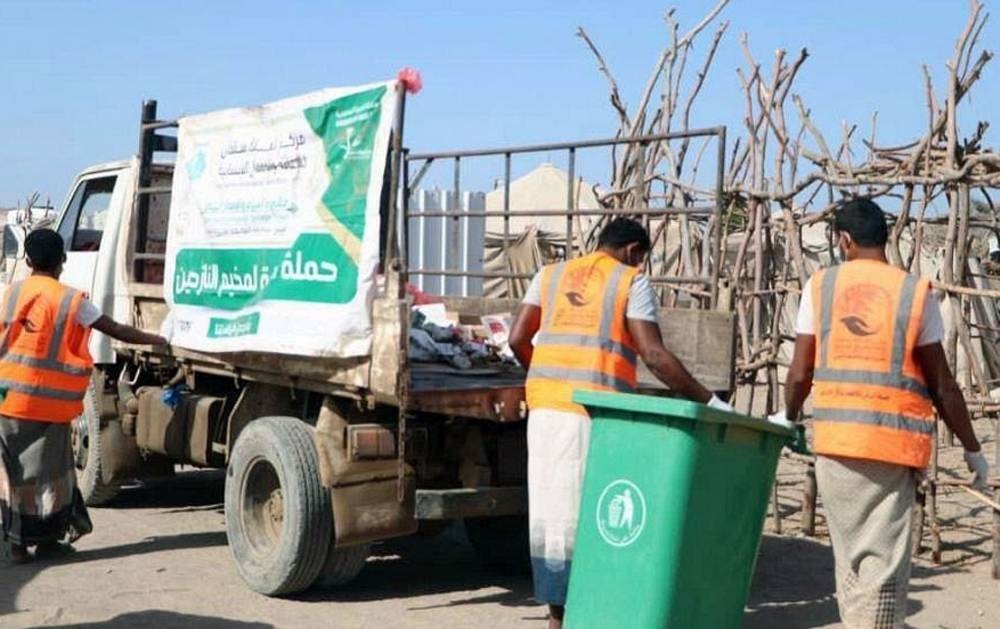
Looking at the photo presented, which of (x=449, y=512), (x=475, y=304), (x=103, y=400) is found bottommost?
(x=449, y=512)

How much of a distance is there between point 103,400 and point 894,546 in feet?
19.4

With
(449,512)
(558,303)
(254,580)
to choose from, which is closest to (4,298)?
(254,580)

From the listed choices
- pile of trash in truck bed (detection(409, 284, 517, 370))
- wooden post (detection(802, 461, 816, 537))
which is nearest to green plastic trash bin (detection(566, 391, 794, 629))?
pile of trash in truck bed (detection(409, 284, 517, 370))

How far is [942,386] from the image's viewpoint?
4.46 m

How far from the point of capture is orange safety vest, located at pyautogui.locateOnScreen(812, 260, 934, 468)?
443cm

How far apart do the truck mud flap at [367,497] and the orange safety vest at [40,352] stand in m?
1.94

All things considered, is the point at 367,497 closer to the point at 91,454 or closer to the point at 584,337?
the point at 584,337

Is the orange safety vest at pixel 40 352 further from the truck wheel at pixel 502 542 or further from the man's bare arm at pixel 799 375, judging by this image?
the man's bare arm at pixel 799 375

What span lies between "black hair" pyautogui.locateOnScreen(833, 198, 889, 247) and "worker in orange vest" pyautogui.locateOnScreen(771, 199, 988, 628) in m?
0.09

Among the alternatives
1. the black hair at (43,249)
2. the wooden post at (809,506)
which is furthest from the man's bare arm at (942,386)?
the black hair at (43,249)

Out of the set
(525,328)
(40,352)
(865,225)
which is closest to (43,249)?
(40,352)

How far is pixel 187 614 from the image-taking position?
616 centimetres

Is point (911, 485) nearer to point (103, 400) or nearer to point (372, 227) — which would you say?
point (372, 227)

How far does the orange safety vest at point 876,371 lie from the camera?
4.43m
